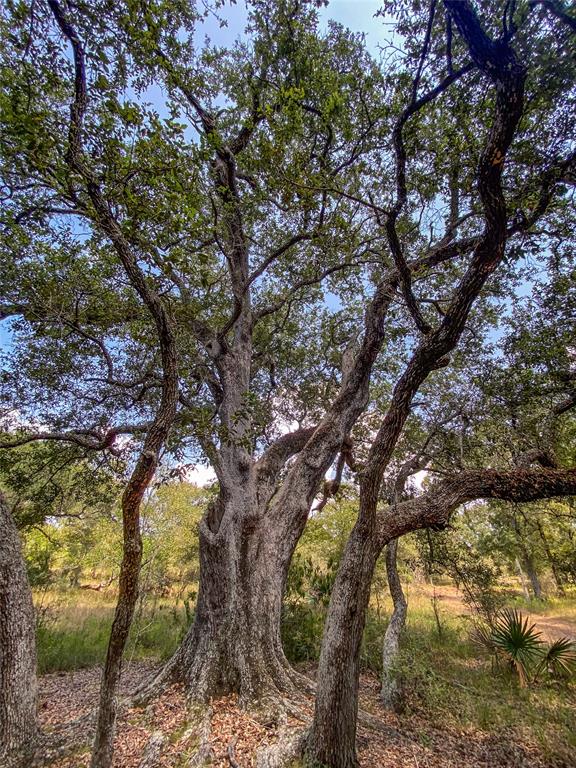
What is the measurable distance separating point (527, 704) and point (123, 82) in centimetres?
1061

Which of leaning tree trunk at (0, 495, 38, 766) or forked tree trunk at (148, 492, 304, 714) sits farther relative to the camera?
forked tree trunk at (148, 492, 304, 714)

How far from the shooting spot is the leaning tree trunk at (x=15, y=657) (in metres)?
3.24

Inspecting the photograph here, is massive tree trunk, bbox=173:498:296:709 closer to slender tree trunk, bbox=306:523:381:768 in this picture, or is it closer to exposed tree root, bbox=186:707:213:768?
exposed tree root, bbox=186:707:213:768

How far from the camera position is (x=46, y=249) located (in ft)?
15.1

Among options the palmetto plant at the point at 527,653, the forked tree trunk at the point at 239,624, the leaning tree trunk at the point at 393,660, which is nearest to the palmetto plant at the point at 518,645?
the palmetto plant at the point at 527,653

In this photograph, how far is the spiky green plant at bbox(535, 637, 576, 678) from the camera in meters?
6.73

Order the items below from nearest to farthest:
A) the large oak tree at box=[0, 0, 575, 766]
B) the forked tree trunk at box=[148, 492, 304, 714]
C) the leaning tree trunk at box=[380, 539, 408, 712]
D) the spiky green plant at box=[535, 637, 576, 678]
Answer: the large oak tree at box=[0, 0, 575, 766]
the forked tree trunk at box=[148, 492, 304, 714]
the leaning tree trunk at box=[380, 539, 408, 712]
the spiky green plant at box=[535, 637, 576, 678]

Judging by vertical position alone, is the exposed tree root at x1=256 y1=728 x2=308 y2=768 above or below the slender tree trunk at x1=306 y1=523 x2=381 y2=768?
below

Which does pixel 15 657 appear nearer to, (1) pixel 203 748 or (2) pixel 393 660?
(1) pixel 203 748

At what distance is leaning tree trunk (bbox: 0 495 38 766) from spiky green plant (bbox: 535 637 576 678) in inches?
338

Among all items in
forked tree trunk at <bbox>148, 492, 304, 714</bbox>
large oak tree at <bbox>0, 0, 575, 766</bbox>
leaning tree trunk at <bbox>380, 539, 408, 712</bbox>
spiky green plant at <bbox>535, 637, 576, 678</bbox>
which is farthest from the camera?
spiky green plant at <bbox>535, 637, 576, 678</bbox>

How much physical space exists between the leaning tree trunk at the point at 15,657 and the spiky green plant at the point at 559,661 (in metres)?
8.59

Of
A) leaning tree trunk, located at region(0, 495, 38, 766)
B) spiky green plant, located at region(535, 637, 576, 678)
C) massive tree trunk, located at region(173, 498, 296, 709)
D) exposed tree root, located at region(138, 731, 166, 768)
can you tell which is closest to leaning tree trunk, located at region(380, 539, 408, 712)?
massive tree trunk, located at region(173, 498, 296, 709)

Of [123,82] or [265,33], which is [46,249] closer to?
[123,82]
